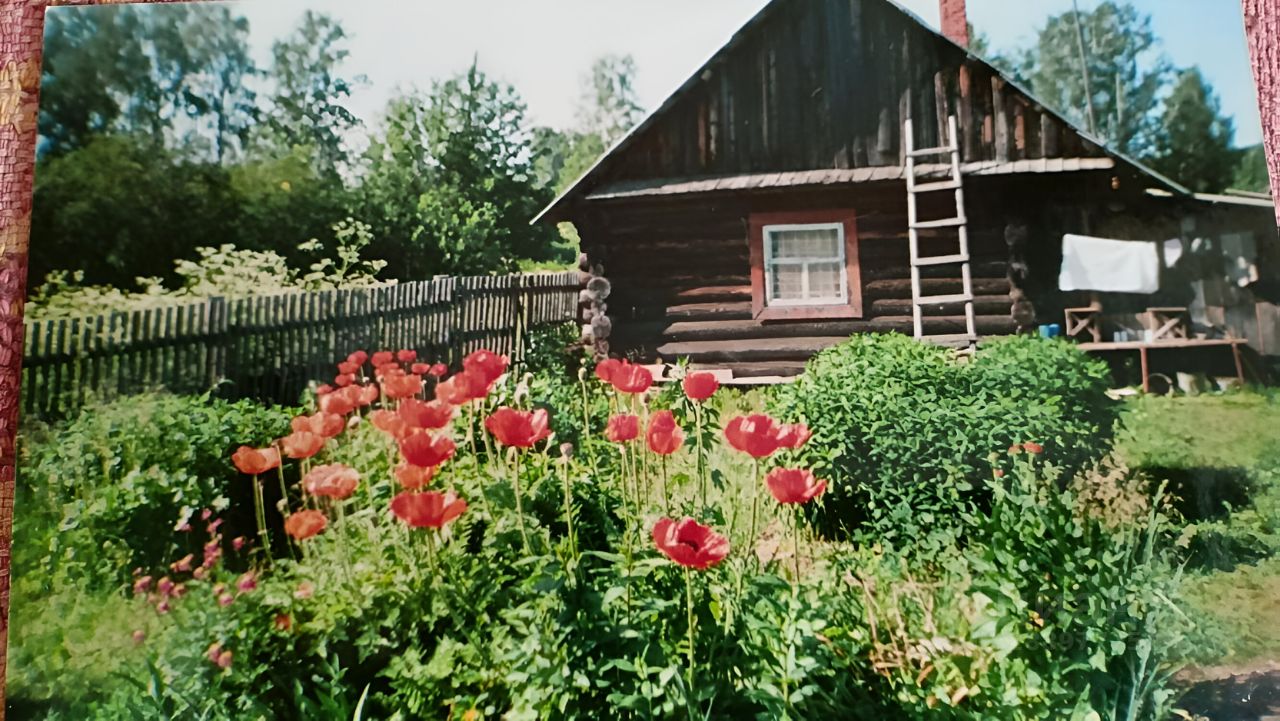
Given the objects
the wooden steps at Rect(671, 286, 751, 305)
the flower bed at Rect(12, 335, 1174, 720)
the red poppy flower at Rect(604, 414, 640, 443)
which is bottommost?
the flower bed at Rect(12, 335, 1174, 720)

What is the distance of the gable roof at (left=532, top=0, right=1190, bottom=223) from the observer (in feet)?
5.44

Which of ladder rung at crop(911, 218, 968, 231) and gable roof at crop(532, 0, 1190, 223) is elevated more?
gable roof at crop(532, 0, 1190, 223)

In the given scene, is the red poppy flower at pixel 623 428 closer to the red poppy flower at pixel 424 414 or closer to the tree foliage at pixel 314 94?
the red poppy flower at pixel 424 414

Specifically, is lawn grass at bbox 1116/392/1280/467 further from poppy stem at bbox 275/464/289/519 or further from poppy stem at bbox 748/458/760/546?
poppy stem at bbox 275/464/289/519

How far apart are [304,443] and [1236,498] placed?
191cm

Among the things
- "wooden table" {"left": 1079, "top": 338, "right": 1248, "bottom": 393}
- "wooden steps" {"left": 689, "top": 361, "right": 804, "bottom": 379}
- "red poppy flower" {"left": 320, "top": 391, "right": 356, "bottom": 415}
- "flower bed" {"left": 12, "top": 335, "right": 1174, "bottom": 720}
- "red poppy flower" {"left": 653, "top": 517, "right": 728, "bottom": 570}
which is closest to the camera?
"red poppy flower" {"left": 653, "top": 517, "right": 728, "bottom": 570}

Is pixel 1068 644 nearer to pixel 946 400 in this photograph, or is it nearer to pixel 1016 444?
pixel 1016 444

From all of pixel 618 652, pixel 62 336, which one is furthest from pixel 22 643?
pixel 618 652

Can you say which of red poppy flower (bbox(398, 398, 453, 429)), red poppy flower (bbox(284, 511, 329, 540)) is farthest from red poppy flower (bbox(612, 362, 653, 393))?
red poppy flower (bbox(284, 511, 329, 540))

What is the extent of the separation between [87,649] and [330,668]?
Result: 615 mm

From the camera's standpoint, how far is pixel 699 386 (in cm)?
160

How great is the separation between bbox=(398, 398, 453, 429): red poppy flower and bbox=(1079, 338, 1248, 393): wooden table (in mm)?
1364

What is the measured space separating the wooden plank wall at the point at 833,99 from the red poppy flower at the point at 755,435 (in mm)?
697

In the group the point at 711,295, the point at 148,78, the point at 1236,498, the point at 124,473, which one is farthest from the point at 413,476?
the point at 1236,498
